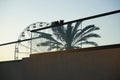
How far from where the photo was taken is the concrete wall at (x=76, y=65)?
496cm

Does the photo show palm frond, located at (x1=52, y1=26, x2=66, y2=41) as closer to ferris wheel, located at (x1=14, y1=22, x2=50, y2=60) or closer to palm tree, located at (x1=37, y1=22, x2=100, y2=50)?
palm tree, located at (x1=37, y1=22, x2=100, y2=50)

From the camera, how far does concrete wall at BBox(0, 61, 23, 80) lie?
7.75m

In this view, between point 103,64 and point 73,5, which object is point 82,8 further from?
point 103,64

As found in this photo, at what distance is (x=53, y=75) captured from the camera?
19.9 feet

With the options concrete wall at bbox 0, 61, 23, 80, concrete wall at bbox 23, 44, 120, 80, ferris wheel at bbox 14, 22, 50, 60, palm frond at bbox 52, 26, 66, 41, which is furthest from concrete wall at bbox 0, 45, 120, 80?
concrete wall at bbox 0, 61, 23, 80

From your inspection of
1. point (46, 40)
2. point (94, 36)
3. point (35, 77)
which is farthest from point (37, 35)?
point (94, 36)

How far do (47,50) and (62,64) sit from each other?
839mm

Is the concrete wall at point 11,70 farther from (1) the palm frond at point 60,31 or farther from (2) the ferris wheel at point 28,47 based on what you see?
(1) the palm frond at point 60,31

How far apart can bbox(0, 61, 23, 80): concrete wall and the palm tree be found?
1.42 metres

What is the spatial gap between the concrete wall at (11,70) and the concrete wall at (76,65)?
60cm

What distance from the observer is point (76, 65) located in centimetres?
557

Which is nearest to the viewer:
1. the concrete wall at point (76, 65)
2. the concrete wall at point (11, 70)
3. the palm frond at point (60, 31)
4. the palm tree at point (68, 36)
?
the concrete wall at point (76, 65)

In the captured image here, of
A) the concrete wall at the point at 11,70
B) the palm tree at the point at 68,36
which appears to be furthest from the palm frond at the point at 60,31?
the concrete wall at the point at 11,70

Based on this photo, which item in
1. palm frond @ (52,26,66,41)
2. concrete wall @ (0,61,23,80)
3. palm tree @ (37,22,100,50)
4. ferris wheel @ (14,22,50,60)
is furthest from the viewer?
concrete wall @ (0,61,23,80)
